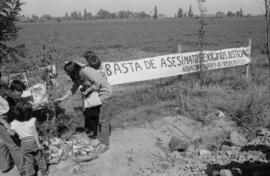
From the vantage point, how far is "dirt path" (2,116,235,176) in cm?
408

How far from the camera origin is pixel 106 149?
180 inches

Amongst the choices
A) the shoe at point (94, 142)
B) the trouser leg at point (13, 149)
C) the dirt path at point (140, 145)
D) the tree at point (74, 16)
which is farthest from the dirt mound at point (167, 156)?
the tree at point (74, 16)

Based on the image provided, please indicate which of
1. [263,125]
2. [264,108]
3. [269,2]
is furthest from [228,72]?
[269,2]

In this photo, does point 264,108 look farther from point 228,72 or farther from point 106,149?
point 228,72

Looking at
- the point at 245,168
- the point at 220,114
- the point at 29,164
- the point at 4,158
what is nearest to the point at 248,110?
the point at 220,114

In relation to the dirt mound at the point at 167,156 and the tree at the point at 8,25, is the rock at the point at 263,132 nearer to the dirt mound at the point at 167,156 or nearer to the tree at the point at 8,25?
the dirt mound at the point at 167,156

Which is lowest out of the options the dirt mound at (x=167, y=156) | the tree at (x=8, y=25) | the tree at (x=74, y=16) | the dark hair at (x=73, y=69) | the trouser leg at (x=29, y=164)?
the dirt mound at (x=167, y=156)

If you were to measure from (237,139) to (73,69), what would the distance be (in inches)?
115

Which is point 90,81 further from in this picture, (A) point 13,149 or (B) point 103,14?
(B) point 103,14

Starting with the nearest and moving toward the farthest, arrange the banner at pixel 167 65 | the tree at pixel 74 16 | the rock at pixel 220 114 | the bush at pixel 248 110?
1. the bush at pixel 248 110
2. the rock at pixel 220 114
3. the banner at pixel 167 65
4. the tree at pixel 74 16

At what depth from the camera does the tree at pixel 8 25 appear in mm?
3760

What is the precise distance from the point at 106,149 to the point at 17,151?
133 centimetres

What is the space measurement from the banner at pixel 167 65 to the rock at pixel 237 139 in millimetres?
2608

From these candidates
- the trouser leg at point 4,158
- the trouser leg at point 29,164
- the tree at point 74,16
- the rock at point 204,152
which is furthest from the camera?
the tree at point 74,16
